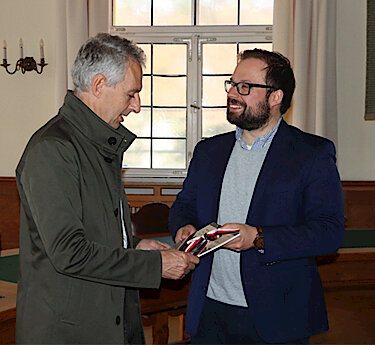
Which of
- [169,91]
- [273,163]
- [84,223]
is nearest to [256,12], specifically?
[169,91]

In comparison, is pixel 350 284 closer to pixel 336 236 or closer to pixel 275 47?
pixel 336 236

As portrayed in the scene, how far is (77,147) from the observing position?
1.79m

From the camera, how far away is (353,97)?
19.2 ft

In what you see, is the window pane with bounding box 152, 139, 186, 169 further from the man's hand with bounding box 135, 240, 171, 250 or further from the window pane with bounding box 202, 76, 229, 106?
the man's hand with bounding box 135, 240, 171, 250

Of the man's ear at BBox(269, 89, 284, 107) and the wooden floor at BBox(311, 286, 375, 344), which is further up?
the man's ear at BBox(269, 89, 284, 107)

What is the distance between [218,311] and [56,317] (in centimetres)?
65

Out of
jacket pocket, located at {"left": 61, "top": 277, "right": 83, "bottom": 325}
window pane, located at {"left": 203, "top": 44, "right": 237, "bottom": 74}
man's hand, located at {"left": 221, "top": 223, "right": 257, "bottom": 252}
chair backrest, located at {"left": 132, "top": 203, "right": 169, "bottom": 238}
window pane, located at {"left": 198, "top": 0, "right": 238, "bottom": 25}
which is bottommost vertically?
chair backrest, located at {"left": 132, "top": 203, "right": 169, "bottom": 238}

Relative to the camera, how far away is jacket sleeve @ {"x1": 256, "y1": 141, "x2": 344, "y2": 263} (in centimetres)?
206

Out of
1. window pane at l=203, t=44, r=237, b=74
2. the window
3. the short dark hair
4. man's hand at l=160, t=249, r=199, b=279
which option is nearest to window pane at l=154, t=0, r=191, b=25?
the window

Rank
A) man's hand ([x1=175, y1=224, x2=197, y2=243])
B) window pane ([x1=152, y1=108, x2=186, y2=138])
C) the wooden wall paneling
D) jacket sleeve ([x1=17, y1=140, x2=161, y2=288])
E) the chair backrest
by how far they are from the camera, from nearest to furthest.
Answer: jacket sleeve ([x1=17, y1=140, x2=161, y2=288]) → man's hand ([x1=175, y1=224, x2=197, y2=243]) → the chair backrest → the wooden wall paneling → window pane ([x1=152, y1=108, x2=186, y2=138])

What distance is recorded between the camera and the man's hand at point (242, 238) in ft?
6.63

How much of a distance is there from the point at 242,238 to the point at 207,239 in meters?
0.13

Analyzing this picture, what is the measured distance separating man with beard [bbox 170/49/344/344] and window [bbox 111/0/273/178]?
378cm

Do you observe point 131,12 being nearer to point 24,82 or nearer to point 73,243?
point 24,82
